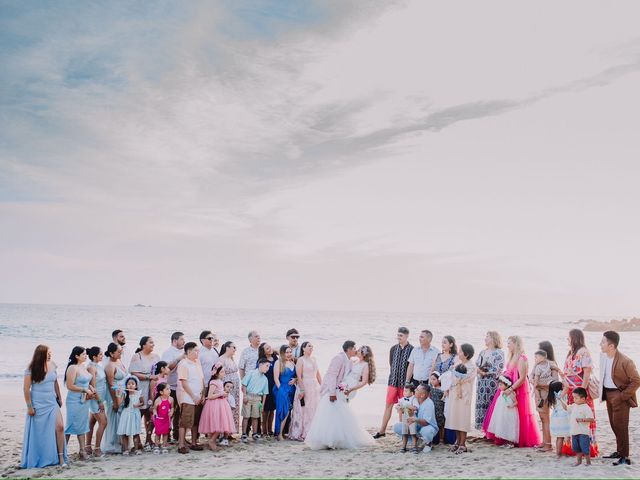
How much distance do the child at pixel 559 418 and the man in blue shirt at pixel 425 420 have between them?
176 centimetres

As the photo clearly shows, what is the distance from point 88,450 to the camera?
8.78 metres

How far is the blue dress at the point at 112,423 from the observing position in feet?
29.1

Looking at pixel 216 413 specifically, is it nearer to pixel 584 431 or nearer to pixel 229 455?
pixel 229 455

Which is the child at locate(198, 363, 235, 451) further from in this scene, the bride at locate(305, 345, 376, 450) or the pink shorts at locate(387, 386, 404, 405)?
the pink shorts at locate(387, 386, 404, 405)

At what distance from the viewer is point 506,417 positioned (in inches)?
361

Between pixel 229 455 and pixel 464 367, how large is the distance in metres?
3.95

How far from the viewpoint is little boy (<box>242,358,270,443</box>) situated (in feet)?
32.7

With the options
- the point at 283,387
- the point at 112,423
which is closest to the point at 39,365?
the point at 112,423

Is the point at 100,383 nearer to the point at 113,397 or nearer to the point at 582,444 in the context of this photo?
the point at 113,397

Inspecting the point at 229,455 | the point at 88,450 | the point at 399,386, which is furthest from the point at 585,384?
the point at 88,450

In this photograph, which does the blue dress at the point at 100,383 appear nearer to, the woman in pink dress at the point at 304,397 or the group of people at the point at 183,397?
the group of people at the point at 183,397

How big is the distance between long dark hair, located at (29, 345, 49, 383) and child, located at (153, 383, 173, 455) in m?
1.71

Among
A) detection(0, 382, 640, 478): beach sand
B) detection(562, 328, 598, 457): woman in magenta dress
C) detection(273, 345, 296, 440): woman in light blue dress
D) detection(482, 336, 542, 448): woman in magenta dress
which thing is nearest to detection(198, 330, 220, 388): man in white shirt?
detection(273, 345, 296, 440): woman in light blue dress

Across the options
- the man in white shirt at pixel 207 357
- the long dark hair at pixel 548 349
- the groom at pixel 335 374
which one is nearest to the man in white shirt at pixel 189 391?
the man in white shirt at pixel 207 357
